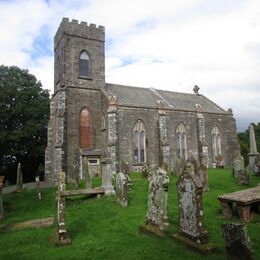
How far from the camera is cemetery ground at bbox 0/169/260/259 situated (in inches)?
287

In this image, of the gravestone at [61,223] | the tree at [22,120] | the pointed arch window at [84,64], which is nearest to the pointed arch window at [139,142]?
the pointed arch window at [84,64]

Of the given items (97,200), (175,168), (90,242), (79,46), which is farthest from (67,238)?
(79,46)

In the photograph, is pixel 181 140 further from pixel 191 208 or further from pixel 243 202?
pixel 191 208

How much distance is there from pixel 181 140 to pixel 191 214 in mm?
22697

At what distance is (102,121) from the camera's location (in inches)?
1088

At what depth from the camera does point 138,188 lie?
15945mm

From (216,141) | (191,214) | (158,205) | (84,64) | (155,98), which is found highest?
(84,64)

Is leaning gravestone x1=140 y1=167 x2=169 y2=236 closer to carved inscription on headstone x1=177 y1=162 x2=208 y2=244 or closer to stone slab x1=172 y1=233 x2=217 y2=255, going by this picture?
carved inscription on headstone x1=177 y1=162 x2=208 y2=244

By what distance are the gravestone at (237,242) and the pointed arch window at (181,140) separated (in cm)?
2406

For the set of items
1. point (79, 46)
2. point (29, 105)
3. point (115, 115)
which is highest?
point (79, 46)

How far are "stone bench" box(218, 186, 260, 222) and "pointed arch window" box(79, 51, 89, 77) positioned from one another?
21444 millimetres

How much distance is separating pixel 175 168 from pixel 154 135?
8669 mm

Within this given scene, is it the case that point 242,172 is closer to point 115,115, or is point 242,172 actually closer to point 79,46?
point 115,115

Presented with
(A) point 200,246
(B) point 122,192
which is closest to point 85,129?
(B) point 122,192
